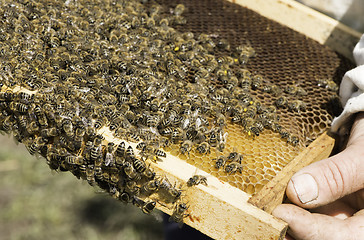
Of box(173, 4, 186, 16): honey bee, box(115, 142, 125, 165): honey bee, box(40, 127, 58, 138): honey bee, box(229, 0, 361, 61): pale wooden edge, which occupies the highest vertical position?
box(229, 0, 361, 61): pale wooden edge

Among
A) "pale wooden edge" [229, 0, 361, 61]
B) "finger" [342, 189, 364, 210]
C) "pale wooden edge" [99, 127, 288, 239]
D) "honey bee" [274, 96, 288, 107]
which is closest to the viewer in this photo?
"pale wooden edge" [99, 127, 288, 239]

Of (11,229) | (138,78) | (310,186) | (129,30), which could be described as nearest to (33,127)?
(138,78)

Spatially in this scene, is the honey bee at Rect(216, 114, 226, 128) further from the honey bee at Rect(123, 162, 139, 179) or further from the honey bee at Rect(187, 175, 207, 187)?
the honey bee at Rect(123, 162, 139, 179)

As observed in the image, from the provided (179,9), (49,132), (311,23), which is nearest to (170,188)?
(49,132)

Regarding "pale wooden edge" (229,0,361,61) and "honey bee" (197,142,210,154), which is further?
"pale wooden edge" (229,0,361,61)

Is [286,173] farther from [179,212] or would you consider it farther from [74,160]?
[74,160]

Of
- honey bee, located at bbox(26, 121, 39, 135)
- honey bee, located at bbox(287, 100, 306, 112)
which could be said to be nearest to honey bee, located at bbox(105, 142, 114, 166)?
honey bee, located at bbox(26, 121, 39, 135)
